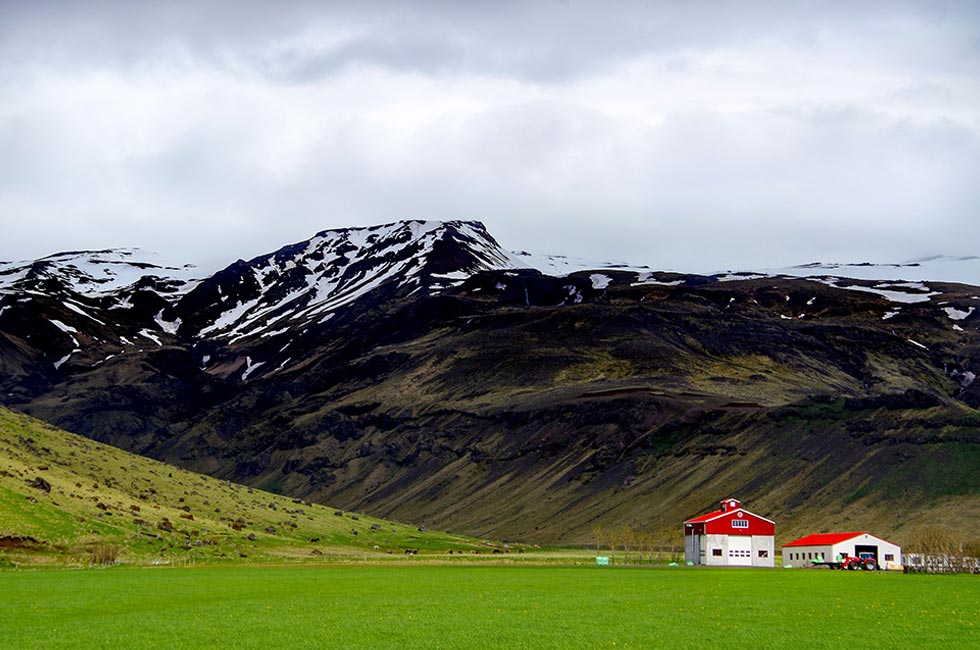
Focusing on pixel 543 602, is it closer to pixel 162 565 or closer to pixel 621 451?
pixel 162 565

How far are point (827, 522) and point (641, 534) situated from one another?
22.3m

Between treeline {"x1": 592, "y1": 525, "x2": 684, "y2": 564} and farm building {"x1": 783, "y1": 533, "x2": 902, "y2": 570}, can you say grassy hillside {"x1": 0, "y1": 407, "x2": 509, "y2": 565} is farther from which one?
farm building {"x1": 783, "y1": 533, "x2": 902, "y2": 570}

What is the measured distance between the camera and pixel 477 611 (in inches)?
1811

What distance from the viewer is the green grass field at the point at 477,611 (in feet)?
117

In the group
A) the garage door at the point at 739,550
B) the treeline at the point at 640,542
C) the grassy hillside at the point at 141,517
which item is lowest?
the treeline at the point at 640,542

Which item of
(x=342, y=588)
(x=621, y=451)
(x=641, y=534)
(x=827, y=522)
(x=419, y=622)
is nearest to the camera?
(x=419, y=622)

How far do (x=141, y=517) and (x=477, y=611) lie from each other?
59243mm

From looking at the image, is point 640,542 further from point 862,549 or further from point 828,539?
point 862,549

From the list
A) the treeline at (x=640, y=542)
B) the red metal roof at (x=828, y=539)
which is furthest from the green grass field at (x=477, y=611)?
the treeline at (x=640, y=542)

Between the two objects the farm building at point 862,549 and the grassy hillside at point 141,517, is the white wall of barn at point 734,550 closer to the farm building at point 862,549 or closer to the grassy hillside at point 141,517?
the farm building at point 862,549

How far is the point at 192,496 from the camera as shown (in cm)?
12125

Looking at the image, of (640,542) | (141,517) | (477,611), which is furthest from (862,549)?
(477,611)

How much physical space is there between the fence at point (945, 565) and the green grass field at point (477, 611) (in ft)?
53.5

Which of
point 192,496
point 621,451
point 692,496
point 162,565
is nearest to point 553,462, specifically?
point 621,451
